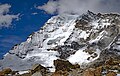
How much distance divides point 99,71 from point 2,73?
396 inches

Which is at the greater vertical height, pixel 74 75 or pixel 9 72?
pixel 9 72

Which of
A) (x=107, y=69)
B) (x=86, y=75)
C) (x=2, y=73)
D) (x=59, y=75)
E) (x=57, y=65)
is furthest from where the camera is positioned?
(x=57, y=65)

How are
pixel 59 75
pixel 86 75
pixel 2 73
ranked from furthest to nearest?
pixel 2 73
pixel 59 75
pixel 86 75

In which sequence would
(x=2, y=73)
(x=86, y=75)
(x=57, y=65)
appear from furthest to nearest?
(x=57, y=65) < (x=2, y=73) < (x=86, y=75)

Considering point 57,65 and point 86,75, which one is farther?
point 57,65

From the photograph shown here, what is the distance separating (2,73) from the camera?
3231 cm

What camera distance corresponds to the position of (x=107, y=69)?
2966 centimetres

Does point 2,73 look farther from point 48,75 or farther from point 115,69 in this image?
point 115,69

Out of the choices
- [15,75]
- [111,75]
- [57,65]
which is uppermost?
[57,65]

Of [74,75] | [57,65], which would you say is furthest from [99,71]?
→ [57,65]

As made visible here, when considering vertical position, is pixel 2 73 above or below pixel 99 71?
above

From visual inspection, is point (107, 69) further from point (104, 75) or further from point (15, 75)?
point (15, 75)

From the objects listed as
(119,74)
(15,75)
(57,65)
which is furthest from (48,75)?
(57,65)

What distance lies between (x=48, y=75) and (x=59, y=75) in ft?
8.66
